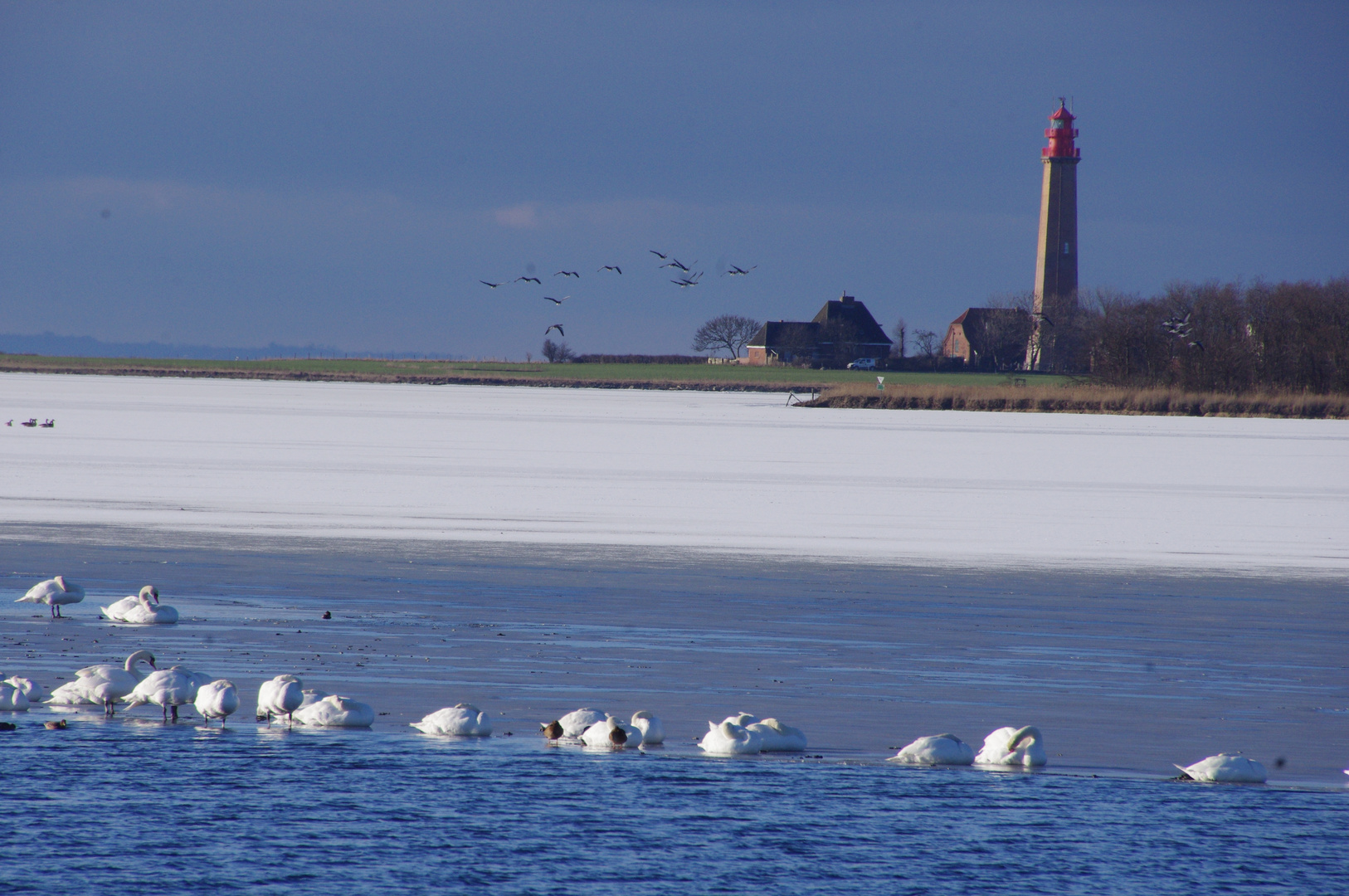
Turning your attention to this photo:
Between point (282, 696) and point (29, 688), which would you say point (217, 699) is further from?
point (29, 688)

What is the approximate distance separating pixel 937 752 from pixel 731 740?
109 cm

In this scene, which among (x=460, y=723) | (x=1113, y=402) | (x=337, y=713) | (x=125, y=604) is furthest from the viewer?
(x=1113, y=402)

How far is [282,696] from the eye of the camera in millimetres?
8531

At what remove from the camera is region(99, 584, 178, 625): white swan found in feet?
37.6

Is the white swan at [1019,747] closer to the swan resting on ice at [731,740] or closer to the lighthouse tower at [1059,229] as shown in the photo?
the swan resting on ice at [731,740]

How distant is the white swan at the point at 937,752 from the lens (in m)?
7.90

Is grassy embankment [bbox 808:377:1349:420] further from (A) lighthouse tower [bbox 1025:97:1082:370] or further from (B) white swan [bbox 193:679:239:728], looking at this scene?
(B) white swan [bbox 193:679:239:728]

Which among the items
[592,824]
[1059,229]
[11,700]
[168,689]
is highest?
[1059,229]

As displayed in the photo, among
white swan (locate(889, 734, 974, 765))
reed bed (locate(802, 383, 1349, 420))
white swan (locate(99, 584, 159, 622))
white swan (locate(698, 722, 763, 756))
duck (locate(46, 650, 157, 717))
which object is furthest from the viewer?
reed bed (locate(802, 383, 1349, 420))

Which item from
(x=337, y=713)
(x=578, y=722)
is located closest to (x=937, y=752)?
(x=578, y=722)

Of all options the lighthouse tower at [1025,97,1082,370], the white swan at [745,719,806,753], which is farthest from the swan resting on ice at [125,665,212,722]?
the lighthouse tower at [1025,97,1082,370]

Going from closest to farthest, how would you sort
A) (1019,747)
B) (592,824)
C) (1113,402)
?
1. (592,824)
2. (1019,747)
3. (1113,402)

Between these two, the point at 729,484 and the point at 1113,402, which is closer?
the point at 729,484

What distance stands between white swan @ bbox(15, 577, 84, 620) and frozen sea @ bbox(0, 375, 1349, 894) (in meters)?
0.14
